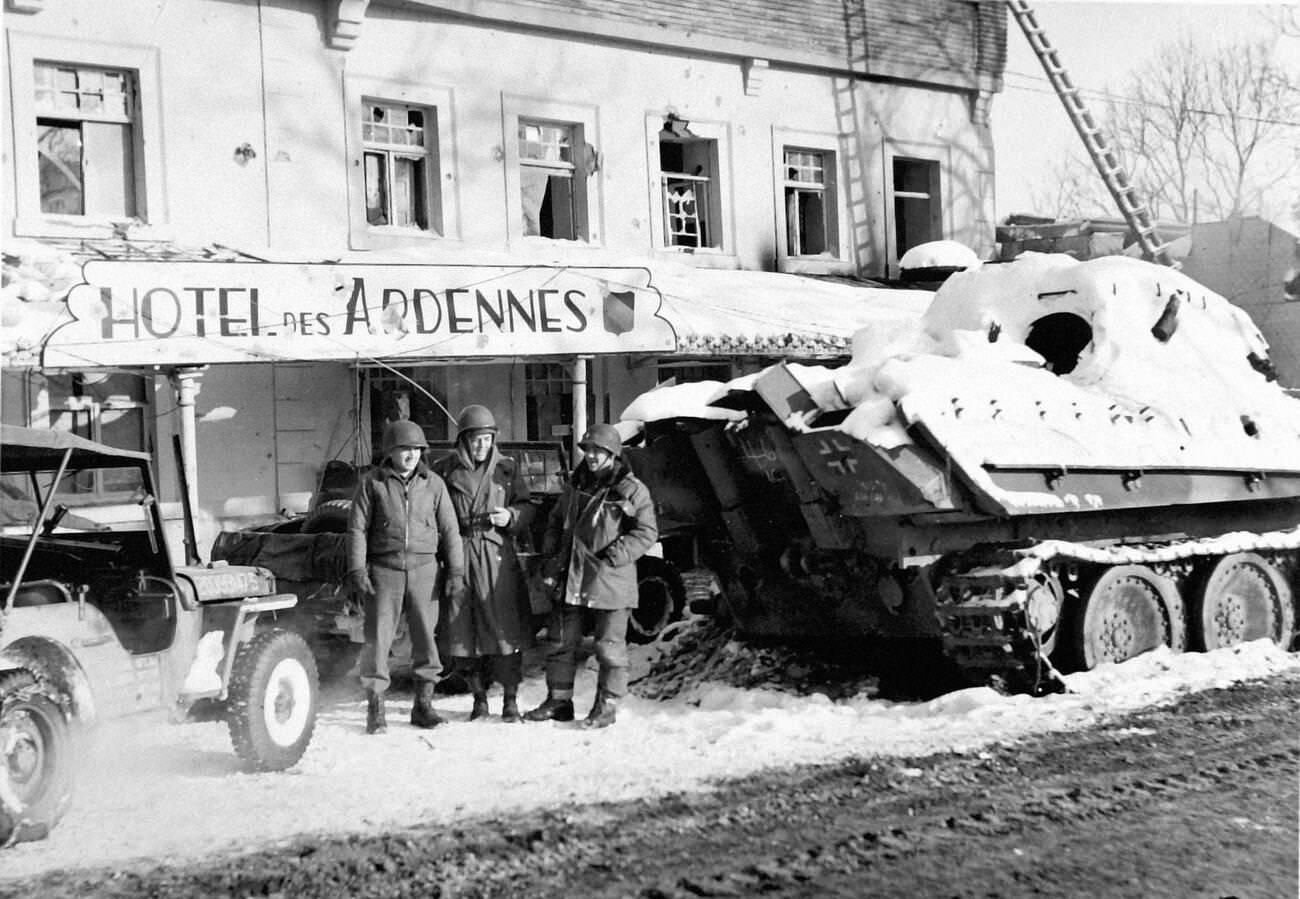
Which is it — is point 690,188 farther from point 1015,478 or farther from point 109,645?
point 109,645

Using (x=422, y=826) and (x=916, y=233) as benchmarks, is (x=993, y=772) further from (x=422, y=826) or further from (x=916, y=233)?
(x=916, y=233)

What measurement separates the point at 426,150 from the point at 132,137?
306 centimetres

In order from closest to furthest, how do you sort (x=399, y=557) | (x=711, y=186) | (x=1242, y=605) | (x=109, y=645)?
1. (x=109, y=645)
2. (x=399, y=557)
3. (x=1242, y=605)
4. (x=711, y=186)

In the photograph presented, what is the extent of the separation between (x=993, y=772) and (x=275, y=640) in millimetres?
3523

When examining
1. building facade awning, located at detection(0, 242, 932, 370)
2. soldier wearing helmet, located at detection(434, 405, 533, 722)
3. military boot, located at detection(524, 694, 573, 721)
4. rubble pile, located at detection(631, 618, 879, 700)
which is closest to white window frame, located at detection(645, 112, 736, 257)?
building facade awning, located at detection(0, 242, 932, 370)

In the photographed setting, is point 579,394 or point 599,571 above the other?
point 579,394

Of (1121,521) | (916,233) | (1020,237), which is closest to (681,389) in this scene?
(1121,521)

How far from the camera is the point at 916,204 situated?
21.2 meters

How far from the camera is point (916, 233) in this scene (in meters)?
21.3

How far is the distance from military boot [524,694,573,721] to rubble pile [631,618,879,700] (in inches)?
41.3

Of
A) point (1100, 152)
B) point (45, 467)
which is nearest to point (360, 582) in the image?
point (45, 467)

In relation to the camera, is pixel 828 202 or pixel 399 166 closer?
pixel 399 166

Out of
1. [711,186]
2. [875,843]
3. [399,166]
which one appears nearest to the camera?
[875,843]

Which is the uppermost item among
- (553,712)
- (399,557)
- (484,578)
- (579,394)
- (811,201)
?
(811,201)
